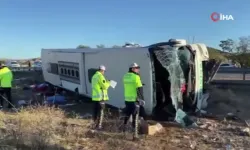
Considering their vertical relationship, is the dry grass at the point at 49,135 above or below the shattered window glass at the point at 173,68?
below

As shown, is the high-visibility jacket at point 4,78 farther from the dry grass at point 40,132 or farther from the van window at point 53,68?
the van window at point 53,68

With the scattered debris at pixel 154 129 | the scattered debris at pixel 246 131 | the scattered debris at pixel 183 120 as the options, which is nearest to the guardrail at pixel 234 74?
the scattered debris at pixel 183 120

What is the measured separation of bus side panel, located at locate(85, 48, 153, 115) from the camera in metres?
8.62

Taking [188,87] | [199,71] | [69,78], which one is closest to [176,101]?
[188,87]

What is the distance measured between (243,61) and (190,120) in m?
18.9

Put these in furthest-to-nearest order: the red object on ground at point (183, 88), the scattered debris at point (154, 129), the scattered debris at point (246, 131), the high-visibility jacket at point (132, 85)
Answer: the red object on ground at point (183, 88) < the scattered debris at point (154, 129) < the scattered debris at point (246, 131) < the high-visibility jacket at point (132, 85)

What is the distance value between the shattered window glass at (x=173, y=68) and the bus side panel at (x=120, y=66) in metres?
0.45

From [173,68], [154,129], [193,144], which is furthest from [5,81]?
[193,144]

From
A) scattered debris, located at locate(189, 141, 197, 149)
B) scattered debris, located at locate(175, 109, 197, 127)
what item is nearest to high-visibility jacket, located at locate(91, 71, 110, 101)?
scattered debris, located at locate(175, 109, 197, 127)

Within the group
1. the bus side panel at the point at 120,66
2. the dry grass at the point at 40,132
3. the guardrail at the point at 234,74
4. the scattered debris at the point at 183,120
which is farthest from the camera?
the guardrail at the point at 234,74

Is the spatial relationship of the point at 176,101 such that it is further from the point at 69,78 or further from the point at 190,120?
the point at 69,78

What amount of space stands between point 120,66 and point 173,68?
1.77 meters

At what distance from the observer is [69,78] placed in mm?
13953

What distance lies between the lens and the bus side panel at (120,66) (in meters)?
8.62
